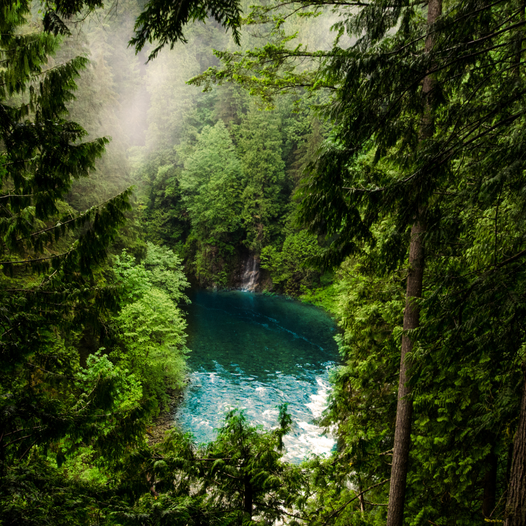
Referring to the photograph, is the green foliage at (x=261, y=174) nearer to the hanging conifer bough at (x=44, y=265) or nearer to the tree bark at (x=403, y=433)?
the tree bark at (x=403, y=433)

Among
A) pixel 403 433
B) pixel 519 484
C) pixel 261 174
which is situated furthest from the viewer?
pixel 261 174

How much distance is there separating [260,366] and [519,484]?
14.9 metres

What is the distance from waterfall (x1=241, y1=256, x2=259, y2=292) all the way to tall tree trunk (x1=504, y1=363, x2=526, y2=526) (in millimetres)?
30142

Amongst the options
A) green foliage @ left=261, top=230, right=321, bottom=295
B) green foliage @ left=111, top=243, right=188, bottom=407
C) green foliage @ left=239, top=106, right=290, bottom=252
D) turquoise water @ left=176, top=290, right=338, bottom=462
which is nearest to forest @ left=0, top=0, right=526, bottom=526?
turquoise water @ left=176, top=290, right=338, bottom=462

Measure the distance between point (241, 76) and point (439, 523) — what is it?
855cm

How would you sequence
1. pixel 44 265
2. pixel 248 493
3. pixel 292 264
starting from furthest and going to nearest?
1. pixel 292 264
2. pixel 44 265
3. pixel 248 493

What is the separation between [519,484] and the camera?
212 centimetres

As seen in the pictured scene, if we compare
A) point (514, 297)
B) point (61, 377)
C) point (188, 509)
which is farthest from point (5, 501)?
point (514, 297)

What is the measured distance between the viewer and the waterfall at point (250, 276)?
32469mm

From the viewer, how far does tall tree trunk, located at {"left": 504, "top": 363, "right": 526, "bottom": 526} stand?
81.0 inches

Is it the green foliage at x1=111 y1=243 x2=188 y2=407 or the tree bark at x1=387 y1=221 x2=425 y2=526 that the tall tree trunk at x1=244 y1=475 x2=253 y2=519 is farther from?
the green foliage at x1=111 y1=243 x2=188 y2=407

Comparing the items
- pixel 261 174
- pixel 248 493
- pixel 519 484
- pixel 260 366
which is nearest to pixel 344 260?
pixel 519 484

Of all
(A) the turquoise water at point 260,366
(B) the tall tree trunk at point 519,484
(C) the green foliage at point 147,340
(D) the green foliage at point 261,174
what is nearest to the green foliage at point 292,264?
(D) the green foliage at point 261,174

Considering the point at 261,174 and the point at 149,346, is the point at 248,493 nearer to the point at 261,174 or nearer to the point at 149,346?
the point at 149,346
